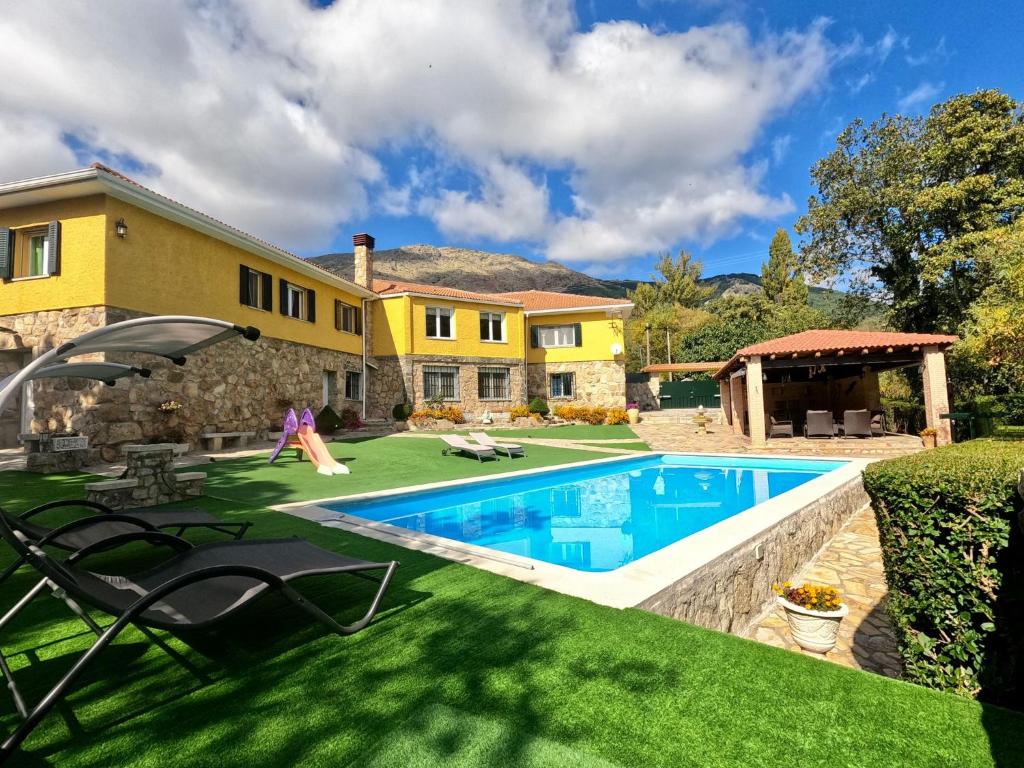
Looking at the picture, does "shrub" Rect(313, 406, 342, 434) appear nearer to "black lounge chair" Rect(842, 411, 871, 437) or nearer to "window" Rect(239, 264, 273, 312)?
"window" Rect(239, 264, 273, 312)

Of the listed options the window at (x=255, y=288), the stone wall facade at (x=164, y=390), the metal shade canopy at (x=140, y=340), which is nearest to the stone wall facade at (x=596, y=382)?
the stone wall facade at (x=164, y=390)

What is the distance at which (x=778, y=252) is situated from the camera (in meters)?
51.5

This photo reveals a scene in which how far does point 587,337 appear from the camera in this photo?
2653 cm

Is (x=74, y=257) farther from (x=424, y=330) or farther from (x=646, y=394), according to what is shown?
(x=646, y=394)

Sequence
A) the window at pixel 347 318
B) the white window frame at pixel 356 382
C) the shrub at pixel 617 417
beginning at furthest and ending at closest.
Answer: the shrub at pixel 617 417, the white window frame at pixel 356 382, the window at pixel 347 318

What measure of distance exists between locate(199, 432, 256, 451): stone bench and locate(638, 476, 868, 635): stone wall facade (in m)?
13.4

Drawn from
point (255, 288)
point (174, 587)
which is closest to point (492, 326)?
point (255, 288)

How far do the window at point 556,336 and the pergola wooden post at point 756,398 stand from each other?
1147 centimetres

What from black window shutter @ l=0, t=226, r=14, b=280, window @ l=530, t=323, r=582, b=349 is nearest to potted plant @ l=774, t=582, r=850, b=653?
black window shutter @ l=0, t=226, r=14, b=280

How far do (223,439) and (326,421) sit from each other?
3748 mm

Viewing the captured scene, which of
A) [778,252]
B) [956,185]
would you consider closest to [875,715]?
[956,185]

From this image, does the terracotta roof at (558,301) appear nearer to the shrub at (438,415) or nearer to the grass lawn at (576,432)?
the grass lawn at (576,432)

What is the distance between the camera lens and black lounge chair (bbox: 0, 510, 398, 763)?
2066 mm

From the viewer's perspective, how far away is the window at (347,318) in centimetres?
2047
